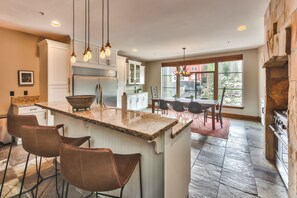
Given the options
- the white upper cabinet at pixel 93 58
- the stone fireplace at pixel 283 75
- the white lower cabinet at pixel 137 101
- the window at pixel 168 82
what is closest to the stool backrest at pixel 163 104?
the white lower cabinet at pixel 137 101

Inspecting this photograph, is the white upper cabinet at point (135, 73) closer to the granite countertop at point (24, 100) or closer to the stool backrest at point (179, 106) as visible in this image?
the stool backrest at point (179, 106)

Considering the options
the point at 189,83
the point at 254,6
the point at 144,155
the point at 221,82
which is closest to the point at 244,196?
the point at 144,155

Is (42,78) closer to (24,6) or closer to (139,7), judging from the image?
(24,6)

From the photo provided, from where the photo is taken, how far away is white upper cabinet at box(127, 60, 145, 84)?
646cm

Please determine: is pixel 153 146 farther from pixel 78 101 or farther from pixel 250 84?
pixel 250 84

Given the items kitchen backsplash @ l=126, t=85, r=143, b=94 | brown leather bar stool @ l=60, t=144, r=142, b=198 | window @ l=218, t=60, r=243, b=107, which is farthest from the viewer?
kitchen backsplash @ l=126, t=85, r=143, b=94

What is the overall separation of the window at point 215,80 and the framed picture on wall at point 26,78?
5.38 meters

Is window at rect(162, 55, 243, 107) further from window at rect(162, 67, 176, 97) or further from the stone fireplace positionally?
the stone fireplace

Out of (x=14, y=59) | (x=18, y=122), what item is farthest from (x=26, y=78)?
(x=18, y=122)

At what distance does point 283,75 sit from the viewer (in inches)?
96.8

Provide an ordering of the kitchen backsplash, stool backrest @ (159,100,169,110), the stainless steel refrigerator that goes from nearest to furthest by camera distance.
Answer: the stainless steel refrigerator < stool backrest @ (159,100,169,110) < the kitchen backsplash

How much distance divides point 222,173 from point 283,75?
1.87 meters

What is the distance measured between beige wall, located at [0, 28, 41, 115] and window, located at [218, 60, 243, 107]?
→ 6.17 metres

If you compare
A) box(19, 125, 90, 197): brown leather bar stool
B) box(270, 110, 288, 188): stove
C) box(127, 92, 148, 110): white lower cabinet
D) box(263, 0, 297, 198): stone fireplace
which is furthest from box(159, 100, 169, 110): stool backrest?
box(19, 125, 90, 197): brown leather bar stool
